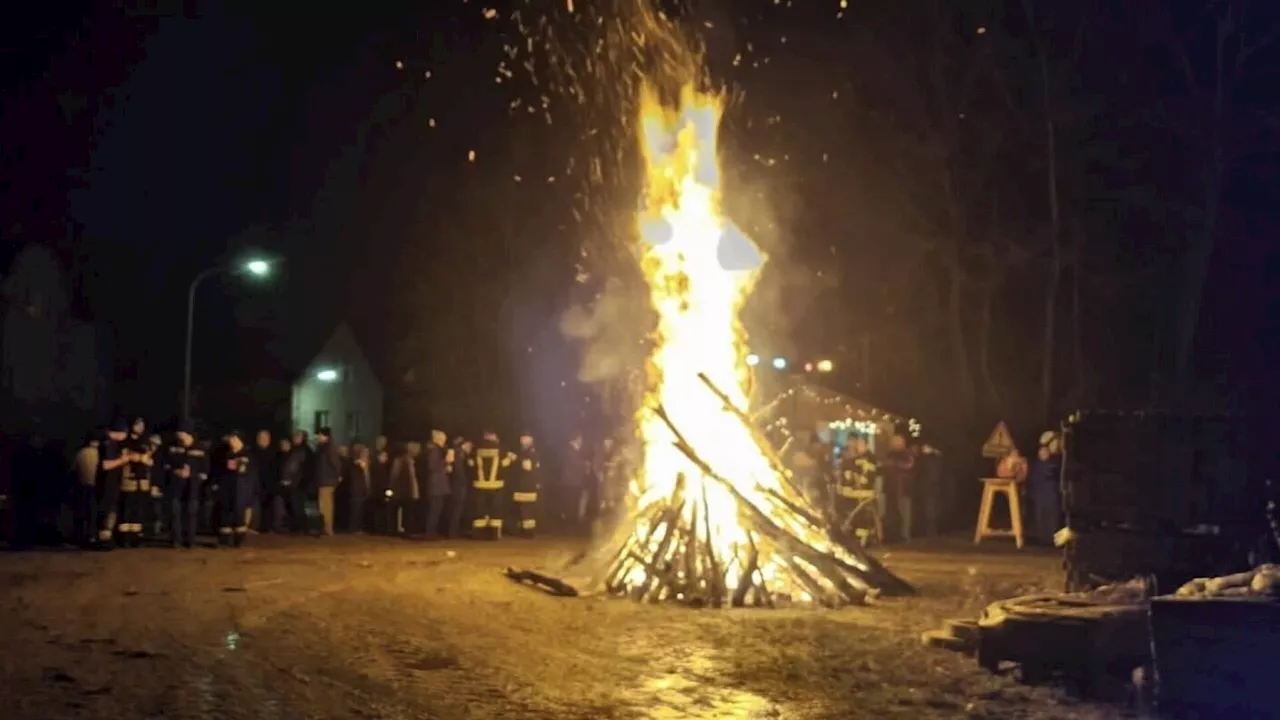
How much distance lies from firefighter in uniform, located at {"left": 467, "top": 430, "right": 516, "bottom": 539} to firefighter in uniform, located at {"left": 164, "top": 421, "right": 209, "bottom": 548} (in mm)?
4458

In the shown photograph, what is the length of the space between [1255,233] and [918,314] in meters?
8.72

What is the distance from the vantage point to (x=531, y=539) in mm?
21625

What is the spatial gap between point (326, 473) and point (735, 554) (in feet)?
31.4

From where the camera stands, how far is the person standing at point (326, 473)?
70.1ft

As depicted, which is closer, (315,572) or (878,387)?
(315,572)

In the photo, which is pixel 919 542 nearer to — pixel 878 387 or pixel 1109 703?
pixel 1109 703

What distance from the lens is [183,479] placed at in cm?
1895

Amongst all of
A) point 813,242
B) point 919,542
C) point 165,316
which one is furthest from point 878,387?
point 165,316

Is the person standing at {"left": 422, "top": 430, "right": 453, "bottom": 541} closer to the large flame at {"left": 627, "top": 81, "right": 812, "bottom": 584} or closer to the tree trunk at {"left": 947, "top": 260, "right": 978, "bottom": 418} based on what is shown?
the large flame at {"left": 627, "top": 81, "right": 812, "bottom": 584}

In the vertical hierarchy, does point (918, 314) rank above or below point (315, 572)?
above

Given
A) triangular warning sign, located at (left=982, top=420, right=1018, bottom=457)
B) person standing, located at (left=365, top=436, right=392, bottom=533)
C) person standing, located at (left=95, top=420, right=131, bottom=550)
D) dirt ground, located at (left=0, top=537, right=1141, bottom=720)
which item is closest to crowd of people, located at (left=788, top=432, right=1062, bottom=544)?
triangular warning sign, located at (left=982, top=420, right=1018, bottom=457)

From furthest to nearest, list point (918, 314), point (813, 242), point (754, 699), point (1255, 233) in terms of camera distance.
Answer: point (918, 314) → point (813, 242) → point (1255, 233) → point (754, 699)

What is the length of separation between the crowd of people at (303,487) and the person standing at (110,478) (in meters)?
0.01

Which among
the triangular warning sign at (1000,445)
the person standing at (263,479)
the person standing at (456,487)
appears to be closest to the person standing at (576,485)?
the person standing at (456,487)
